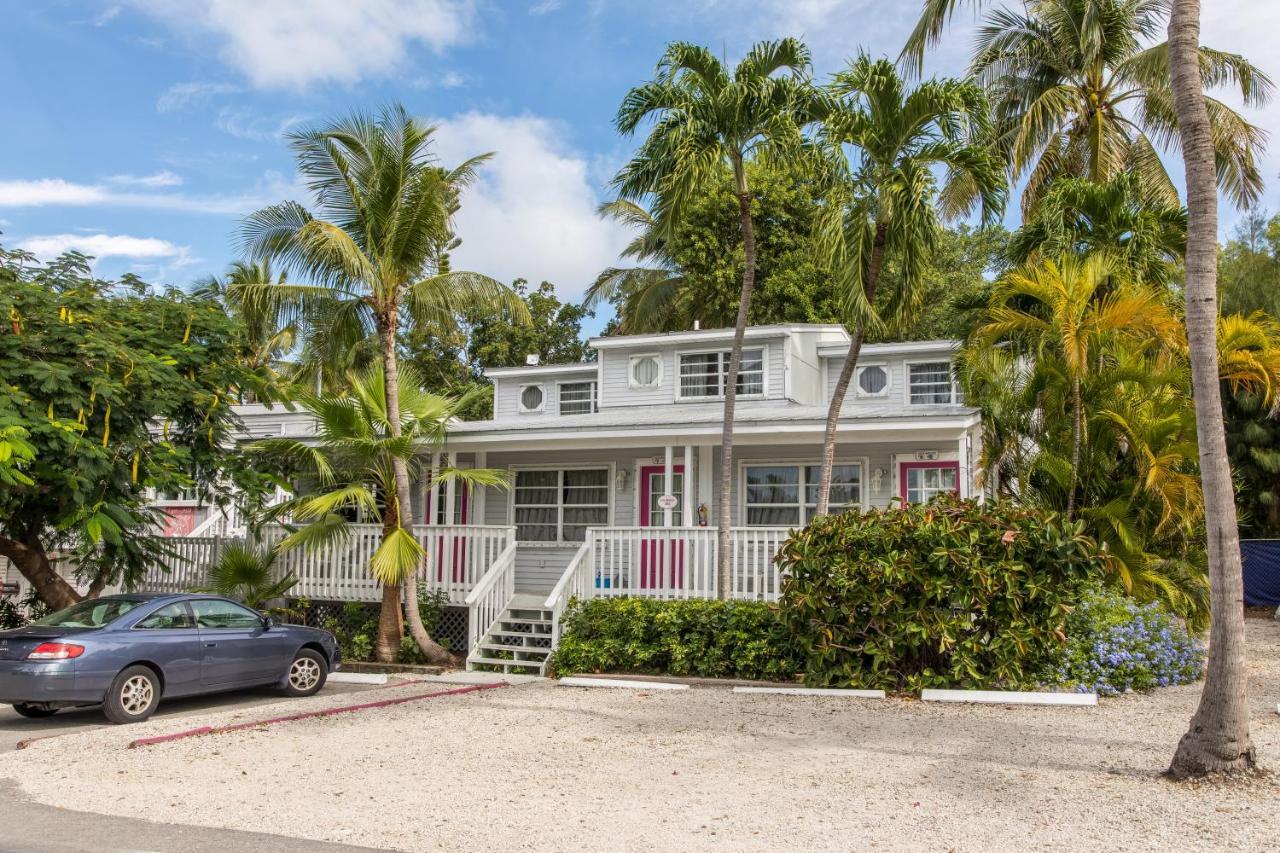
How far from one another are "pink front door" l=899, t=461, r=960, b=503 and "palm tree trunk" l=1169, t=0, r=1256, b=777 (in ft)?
33.2

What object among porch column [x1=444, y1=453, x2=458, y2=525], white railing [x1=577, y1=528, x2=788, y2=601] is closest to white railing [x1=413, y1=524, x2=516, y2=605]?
white railing [x1=577, y1=528, x2=788, y2=601]

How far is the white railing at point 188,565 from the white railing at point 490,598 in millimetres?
5041

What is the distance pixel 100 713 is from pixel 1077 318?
40.7 ft

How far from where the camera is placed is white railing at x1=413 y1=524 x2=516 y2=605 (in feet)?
51.9

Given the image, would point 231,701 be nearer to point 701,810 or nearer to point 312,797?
point 312,797

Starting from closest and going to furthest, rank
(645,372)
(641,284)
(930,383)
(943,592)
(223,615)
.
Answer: (943,592) < (223,615) < (930,383) < (645,372) < (641,284)

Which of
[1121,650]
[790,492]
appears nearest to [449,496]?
[790,492]

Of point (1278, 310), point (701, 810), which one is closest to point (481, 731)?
point (701, 810)

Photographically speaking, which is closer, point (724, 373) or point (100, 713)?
point (100, 713)

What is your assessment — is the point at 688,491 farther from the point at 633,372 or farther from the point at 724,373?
the point at 633,372

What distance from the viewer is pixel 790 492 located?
61.1 feet

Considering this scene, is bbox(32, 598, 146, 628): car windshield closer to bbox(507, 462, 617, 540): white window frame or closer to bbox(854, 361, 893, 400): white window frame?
bbox(507, 462, 617, 540): white window frame

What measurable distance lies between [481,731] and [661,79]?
8.66 m

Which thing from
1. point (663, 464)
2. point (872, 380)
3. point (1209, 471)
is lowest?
point (1209, 471)
